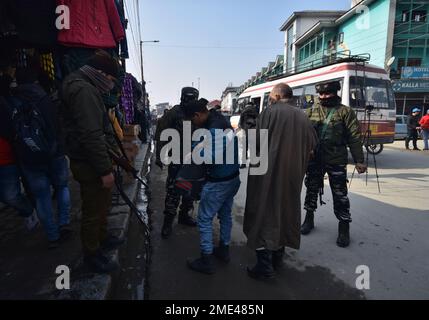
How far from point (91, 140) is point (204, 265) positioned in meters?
1.59

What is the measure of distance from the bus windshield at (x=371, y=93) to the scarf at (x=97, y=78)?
8027mm

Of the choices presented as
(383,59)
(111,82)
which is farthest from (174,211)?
(383,59)

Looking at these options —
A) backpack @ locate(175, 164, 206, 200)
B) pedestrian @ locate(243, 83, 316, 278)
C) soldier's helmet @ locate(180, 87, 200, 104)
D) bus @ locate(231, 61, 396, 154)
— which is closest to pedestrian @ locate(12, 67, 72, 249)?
backpack @ locate(175, 164, 206, 200)

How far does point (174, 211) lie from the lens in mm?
3676

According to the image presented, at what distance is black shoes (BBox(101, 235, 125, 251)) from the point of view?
306 cm

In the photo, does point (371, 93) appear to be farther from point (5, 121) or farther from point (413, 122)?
point (5, 121)

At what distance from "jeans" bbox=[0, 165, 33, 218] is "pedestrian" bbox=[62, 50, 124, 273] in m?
0.88

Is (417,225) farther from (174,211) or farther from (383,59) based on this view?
(383,59)

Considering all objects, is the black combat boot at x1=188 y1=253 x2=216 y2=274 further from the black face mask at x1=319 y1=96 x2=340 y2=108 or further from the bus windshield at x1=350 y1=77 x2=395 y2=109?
the bus windshield at x1=350 y1=77 x2=395 y2=109

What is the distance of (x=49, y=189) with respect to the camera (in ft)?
9.58

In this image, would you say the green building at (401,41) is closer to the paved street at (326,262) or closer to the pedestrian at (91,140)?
the paved street at (326,262)

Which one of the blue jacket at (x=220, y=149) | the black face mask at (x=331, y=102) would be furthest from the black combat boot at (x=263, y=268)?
the black face mask at (x=331, y=102)

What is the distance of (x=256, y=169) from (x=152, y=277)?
1.44 metres

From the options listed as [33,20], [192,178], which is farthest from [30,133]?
[192,178]
